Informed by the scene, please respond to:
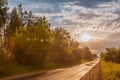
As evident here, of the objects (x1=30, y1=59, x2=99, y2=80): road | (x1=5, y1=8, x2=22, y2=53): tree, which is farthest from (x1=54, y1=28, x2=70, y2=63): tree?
(x1=30, y1=59, x2=99, y2=80): road

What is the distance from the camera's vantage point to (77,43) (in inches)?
6865

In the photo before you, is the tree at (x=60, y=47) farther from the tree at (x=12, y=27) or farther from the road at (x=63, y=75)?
the road at (x=63, y=75)

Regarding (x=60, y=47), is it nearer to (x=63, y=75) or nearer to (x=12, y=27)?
(x=12, y=27)

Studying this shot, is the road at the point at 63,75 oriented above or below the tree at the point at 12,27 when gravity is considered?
below

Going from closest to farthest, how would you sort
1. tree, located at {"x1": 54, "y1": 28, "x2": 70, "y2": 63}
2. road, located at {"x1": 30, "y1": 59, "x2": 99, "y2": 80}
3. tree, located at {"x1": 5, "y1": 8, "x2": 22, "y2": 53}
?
road, located at {"x1": 30, "y1": 59, "x2": 99, "y2": 80}
tree, located at {"x1": 5, "y1": 8, "x2": 22, "y2": 53}
tree, located at {"x1": 54, "y1": 28, "x2": 70, "y2": 63}

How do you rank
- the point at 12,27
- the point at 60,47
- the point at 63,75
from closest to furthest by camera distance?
1. the point at 63,75
2. the point at 12,27
3. the point at 60,47

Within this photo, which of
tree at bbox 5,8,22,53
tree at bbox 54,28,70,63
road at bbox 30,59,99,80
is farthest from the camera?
tree at bbox 54,28,70,63

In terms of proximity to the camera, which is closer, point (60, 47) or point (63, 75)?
point (63, 75)

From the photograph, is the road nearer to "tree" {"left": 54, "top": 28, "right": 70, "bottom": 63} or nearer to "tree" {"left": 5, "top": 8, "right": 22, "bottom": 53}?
"tree" {"left": 5, "top": 8, "right": 22, "bottom": 53}

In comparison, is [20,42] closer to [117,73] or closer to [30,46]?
[30,46]

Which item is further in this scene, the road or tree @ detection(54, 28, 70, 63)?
tree @ detection(54, 28, 70, 63)

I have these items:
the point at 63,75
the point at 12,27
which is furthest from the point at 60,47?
the point at 63,75

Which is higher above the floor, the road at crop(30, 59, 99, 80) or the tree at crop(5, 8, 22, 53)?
the tree at crop(5, 8, 22, 53)

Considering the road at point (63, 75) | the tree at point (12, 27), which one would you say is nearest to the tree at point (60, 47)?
the tree at point (12, 27)
